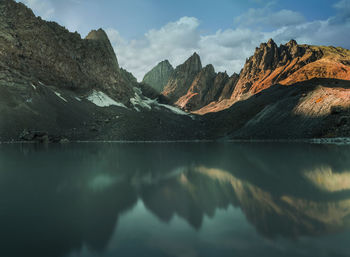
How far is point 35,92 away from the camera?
56.5 m

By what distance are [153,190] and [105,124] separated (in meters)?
59.8

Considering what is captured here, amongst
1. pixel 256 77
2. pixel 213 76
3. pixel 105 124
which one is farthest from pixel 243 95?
pixel 105 124

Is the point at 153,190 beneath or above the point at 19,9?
beneath

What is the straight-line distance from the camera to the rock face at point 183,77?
582 ft

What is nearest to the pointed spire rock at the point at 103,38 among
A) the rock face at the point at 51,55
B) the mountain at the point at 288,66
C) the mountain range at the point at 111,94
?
the mountain range at the point at 111,94

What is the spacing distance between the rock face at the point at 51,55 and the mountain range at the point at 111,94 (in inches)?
12.3

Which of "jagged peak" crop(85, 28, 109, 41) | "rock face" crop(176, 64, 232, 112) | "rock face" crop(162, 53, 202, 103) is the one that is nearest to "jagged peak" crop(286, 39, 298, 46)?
"rock face" crop(176, 64, 232, 112)

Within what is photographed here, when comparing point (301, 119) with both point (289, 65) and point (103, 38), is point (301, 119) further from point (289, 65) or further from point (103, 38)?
point (103, 38)

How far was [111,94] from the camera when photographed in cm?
9844

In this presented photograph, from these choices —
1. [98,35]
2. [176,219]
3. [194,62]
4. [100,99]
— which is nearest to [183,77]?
[194,62]

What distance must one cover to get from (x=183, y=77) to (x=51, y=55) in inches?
4520

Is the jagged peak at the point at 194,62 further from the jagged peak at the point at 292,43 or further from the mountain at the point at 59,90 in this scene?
the mountain at the point at 59,90

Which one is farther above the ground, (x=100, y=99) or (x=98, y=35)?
(x=98, y=35)

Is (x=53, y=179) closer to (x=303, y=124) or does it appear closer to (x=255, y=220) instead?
(x=255, y=220)
